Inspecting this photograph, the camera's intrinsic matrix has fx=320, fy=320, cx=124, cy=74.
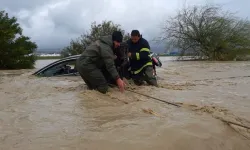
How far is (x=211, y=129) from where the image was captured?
3805 mm

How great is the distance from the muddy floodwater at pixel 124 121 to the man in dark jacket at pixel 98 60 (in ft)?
1.14

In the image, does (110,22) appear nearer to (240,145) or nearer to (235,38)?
(235,38)

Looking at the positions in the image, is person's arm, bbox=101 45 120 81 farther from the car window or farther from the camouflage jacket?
the car window

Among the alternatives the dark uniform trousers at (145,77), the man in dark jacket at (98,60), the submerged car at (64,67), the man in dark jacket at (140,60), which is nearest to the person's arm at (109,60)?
the man in dark jacket at (98,60)

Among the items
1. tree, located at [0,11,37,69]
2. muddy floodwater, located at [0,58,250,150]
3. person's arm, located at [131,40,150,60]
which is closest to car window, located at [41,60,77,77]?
person's arm, located at [131,40,150,60]

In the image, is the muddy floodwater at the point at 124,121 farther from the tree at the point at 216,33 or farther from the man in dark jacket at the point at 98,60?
the tree at the point at 216,33

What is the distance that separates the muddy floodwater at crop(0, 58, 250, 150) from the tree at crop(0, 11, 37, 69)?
16.2 metres

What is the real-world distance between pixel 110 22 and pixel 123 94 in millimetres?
22678

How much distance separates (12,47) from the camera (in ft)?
73.5

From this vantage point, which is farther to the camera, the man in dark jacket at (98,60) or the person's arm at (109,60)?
the man in dark jacket at (98,60)

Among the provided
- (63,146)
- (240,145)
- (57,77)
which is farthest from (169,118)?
(57,77)

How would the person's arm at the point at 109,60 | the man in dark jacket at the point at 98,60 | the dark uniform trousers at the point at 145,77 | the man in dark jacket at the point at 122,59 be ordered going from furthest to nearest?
the dark uniform trousers at the point at 145,77
the man in dark jacket at the point at 122,59
the man in dark jacket at the point at 98,60
the person's arm at the point at 109,60

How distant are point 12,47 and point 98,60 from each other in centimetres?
1711

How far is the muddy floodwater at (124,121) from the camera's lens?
340cm
